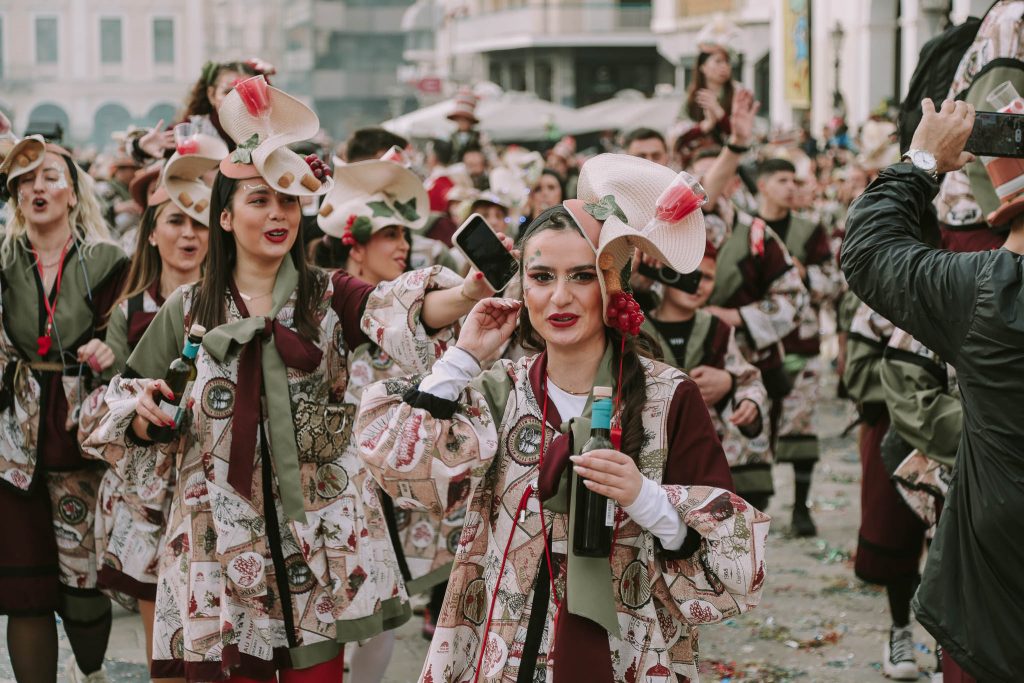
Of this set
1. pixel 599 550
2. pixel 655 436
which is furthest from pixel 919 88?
pixel 599 550

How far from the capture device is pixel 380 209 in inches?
237

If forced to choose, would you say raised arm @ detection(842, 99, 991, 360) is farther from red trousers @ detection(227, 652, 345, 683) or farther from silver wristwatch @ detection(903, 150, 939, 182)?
red trousers @ detection(227, 652, 345, 683)

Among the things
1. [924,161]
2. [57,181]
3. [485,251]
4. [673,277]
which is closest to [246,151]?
[485,251]

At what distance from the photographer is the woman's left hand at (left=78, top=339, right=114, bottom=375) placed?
5.05 meters

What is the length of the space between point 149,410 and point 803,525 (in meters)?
5.21

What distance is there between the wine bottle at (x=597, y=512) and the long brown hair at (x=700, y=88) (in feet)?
15.5

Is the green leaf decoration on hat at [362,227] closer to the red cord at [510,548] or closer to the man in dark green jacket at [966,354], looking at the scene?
the red cord at [510,548]

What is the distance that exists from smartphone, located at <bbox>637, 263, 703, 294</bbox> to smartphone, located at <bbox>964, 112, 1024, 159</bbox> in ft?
7.67

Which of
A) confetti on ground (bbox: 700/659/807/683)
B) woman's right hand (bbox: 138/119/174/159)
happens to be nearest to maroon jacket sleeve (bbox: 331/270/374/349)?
woman's right hand (bbox: 138/119/174/159)

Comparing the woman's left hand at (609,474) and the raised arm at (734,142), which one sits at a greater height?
the raised arm at (734,142)

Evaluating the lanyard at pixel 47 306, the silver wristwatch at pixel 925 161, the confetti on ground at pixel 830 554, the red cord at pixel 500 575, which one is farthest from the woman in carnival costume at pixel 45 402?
the confetti on ground at pixel 830 554

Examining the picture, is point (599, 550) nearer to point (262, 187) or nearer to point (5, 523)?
point (262, 187)

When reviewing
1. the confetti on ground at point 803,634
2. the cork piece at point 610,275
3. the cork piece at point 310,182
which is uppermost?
the cork piece at point 310,182

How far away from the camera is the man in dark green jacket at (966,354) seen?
3246 millimetres
